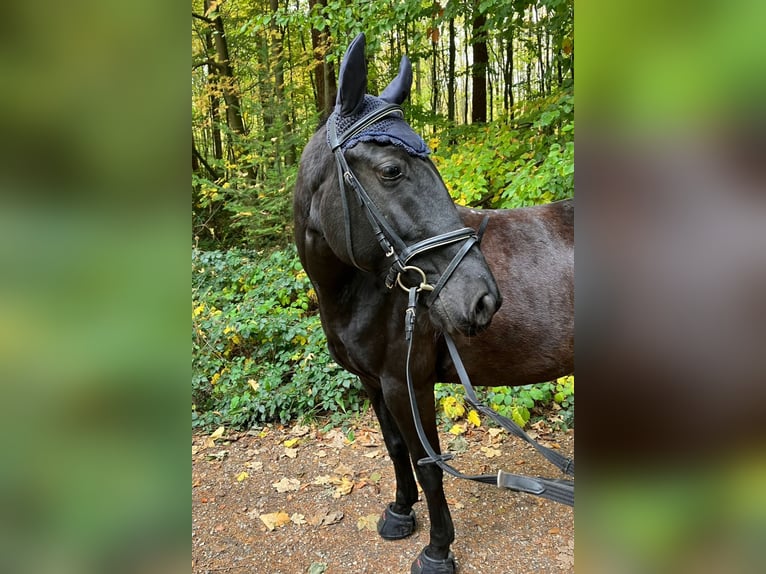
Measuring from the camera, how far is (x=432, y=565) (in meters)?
2.64

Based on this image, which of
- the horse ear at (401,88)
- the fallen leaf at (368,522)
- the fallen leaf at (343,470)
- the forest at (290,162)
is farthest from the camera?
the forest at (290,162)

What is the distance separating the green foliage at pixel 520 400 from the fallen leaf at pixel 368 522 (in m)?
1.41

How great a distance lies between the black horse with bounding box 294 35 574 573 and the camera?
1.81 meters

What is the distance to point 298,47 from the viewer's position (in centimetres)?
912

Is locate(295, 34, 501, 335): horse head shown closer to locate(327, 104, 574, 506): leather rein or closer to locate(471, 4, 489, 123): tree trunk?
locate(327, 104, 574, 506): leather rein

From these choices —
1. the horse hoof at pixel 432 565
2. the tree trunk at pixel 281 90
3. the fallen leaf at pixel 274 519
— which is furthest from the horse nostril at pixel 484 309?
the tree trunk at pixel 281 90

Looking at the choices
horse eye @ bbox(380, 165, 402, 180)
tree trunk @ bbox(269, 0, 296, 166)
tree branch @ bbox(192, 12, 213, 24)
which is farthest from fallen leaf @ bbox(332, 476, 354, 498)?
tree branch @ bbox(192, 12, 213, 24)

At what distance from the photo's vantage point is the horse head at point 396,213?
5.73ft

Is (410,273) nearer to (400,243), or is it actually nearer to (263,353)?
(400,243)

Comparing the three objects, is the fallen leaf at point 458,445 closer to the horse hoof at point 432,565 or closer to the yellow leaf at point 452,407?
the yellow leaf at point 452,407

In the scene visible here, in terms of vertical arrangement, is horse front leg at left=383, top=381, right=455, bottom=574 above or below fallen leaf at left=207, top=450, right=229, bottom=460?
above

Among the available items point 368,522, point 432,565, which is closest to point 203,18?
point 368,522
